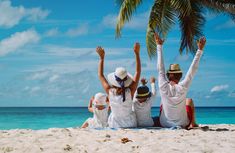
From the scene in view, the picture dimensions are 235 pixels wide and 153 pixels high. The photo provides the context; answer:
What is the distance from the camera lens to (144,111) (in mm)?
7621

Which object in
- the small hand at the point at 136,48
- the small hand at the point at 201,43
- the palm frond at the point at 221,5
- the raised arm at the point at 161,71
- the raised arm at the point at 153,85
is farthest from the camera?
the palm frond at the point at 221,5

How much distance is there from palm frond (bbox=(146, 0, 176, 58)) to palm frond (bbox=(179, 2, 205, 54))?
1.32 ft

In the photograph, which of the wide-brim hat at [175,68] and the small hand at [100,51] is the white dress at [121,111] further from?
the wide-brim hat at [175,68]

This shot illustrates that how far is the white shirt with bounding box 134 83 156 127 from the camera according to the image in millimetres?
7608

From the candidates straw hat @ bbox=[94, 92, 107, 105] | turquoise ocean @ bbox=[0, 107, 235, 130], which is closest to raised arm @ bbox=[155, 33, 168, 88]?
straw hat @ bbox=[94, 92, 107, 105]

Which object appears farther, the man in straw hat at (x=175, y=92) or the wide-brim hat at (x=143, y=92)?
the wide-brim hat at (x=143, y=92)

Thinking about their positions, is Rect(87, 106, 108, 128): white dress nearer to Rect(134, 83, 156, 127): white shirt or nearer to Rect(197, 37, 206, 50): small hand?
Rect(134, 83, 156, 127): white shirt

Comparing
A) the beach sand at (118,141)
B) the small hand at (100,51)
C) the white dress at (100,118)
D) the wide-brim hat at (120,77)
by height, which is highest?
the small hand at (100,51)

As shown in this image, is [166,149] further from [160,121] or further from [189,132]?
[160,121]

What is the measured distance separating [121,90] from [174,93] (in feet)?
2.80

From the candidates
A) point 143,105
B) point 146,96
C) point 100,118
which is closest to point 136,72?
point 146,96

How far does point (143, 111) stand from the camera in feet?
25.0

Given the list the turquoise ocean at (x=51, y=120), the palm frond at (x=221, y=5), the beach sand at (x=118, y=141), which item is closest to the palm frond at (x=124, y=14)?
the palm frond at (x=221, y=5)

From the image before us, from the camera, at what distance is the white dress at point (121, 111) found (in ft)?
24.0
